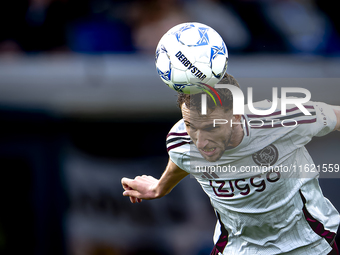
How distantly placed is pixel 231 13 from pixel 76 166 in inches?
100

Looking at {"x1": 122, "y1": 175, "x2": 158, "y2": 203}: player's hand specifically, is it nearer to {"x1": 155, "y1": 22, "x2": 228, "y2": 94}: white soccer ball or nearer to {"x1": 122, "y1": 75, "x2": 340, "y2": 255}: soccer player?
{"x1": 122, "y1": 75, "x2": 340, "y2": 255}: soccer player

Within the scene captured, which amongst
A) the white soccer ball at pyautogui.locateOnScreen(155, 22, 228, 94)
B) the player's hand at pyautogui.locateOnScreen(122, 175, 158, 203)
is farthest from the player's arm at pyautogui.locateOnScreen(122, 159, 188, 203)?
the white soccer ball at pyautogui.locateOnScreen(155, 22, 228, 94)

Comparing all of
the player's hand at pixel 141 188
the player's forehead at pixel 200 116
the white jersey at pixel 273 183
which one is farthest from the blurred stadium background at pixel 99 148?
the player's forehead at pixel 200 116

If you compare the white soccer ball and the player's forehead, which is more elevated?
the white soccer ball

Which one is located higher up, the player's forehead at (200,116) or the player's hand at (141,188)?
the player's forehead at (200,116)

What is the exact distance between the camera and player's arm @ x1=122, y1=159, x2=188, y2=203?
3.10m

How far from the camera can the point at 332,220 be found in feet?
9.46

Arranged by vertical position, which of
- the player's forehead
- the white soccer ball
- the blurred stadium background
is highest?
the white soccer ball

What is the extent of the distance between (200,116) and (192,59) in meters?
0.35

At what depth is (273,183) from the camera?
2.77 meters

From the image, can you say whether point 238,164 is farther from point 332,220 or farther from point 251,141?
point 332,220

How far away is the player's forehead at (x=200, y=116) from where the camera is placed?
2.58m

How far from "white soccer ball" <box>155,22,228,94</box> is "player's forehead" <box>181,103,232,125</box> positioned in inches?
4.9

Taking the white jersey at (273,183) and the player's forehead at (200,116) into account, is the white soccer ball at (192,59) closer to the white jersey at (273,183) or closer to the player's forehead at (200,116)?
the player's forehead at (200,116)
